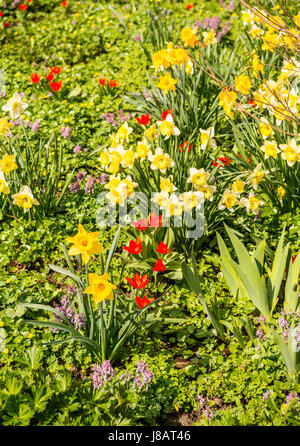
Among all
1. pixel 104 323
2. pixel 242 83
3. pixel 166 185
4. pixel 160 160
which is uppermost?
pixel 242 83

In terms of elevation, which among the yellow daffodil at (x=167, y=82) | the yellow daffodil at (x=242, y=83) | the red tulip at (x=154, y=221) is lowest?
the red tulip at (x=154, y=221)

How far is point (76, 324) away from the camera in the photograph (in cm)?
237

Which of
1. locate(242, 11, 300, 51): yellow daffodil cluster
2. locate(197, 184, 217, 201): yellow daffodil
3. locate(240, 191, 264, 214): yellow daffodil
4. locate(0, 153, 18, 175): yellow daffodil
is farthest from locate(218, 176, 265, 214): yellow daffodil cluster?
locate(0, 153, 18, 175): yellow daffodil

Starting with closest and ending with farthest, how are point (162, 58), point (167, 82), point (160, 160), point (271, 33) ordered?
point (160, 160), point (167, 82), point (162, 58), point (271, 33)

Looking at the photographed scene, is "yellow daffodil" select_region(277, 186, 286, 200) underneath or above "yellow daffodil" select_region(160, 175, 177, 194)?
underneath

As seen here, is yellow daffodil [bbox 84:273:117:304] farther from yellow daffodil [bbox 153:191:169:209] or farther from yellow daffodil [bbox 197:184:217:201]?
yellow daffodil [bbox 197:184:217:201]

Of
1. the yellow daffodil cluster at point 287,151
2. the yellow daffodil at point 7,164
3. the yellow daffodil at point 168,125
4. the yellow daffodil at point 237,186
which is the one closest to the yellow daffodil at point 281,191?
the yellow daffodil cluster at point 287,151

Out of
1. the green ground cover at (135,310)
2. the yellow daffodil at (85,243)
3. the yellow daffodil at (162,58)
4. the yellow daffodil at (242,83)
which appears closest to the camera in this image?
the yellow daffodil at (85,243)

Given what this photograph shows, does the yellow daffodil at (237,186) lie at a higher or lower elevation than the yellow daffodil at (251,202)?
higher

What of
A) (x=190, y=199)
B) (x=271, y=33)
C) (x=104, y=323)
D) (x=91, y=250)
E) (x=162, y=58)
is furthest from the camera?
(x=271, y=33)

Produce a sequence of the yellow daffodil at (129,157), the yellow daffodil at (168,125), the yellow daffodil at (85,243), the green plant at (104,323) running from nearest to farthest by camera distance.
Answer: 1. the yellow daffodil at (85,243)
2. the green plant at (104,323)
3. the yellow daffodil at (129,157)
4. the yellow daffodil at (168,125)

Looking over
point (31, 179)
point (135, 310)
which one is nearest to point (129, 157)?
point (31, 179)

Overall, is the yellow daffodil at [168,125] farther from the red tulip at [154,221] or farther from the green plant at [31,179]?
the green plant at [31,179]

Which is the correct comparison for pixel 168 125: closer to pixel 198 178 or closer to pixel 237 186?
pixel 198 178
